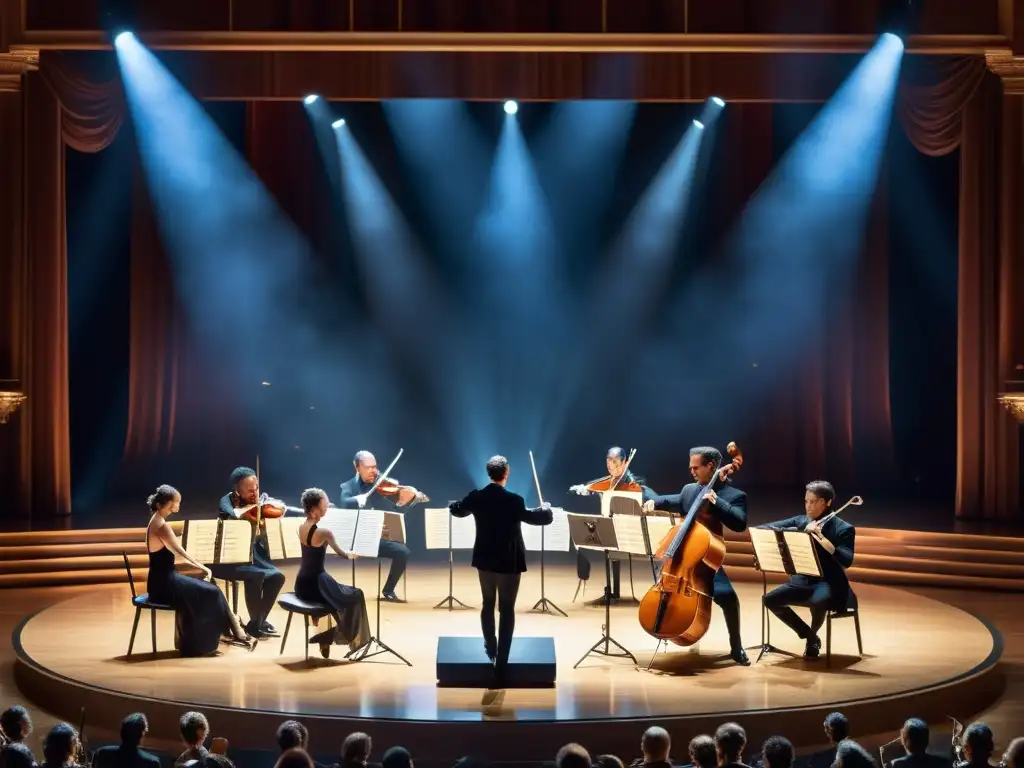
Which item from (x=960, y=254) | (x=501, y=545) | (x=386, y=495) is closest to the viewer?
(x=501, y=545)

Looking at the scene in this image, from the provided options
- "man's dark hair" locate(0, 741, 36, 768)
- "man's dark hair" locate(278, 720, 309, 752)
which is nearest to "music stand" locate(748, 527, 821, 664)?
"man's dark hair" locate(278, 720, 309, 752)

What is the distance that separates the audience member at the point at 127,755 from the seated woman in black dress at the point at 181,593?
2.88m

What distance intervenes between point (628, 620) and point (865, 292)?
715 cm

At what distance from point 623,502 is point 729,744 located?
186 inches

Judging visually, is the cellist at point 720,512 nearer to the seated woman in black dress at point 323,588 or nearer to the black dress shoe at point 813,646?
the black dress shoe at point 813,646

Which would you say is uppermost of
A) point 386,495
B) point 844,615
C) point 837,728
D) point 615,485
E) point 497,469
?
point 497,469

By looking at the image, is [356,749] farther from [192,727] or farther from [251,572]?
[251,572]

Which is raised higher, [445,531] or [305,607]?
[445,531]

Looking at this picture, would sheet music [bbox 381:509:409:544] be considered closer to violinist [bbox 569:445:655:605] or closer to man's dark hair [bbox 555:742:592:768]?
violinist [bbox 569:445:655:605]

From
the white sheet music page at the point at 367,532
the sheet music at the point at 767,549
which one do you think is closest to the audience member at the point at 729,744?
the sheet music at the point at 767,549

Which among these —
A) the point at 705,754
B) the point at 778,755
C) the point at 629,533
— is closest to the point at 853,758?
the point at 778,755

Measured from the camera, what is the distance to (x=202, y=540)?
827 cm

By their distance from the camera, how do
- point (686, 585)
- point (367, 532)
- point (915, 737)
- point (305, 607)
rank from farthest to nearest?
point (367, 532)
point (305, 607)
point (686, 585)
point (915, 737)

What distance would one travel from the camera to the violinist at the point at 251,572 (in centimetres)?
864
